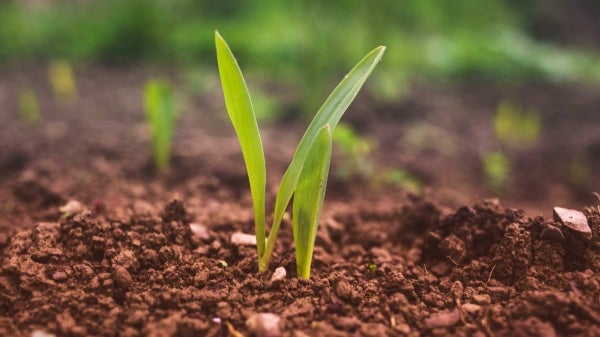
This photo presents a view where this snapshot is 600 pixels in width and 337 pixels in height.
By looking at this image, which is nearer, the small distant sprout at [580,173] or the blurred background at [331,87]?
the blurred background at [331,87]

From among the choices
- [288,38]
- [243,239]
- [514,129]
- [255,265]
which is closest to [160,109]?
[243,239]

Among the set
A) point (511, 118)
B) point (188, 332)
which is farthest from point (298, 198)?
point (511, 118)

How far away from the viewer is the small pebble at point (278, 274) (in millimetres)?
1331

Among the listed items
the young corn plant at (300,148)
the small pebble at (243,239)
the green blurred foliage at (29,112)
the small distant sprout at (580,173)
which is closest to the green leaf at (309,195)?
the young corn plant at (300,148)

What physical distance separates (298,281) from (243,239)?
0.27m

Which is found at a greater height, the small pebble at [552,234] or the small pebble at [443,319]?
the small pebble at [552,234]

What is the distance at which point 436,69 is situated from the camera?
206 inches

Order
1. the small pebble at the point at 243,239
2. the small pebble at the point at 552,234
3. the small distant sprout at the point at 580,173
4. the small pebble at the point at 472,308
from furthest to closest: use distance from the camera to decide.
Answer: the small distant sprout at the point at 580,173 < the small pebble at the point at 243,239 < the small pebble at the point at 552,234 < the small pebble at the point at 472,308

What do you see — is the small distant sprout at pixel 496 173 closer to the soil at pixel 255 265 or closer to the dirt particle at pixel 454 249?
the soil at pixel 255 265

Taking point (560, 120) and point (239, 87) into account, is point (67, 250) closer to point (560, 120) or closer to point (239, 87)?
point (239, 87)

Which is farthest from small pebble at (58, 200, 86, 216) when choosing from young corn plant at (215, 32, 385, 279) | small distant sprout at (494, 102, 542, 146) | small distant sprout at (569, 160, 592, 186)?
small distant sprout at (494, 102, 542, 146)

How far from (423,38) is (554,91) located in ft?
4.59

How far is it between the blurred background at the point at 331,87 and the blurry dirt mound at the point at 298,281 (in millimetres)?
410

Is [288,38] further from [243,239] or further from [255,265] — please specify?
[255,265]
